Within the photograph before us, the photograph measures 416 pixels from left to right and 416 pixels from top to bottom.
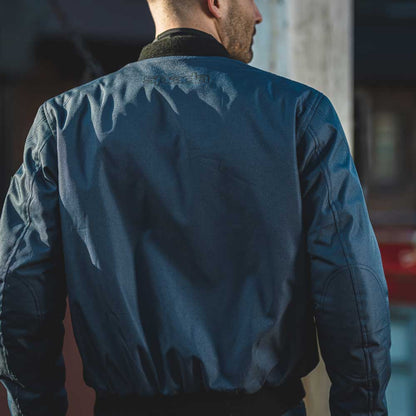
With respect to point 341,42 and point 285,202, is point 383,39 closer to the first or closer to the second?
point 341,42

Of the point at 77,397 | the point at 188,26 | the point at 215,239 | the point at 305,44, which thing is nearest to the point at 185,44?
the point at 188,26

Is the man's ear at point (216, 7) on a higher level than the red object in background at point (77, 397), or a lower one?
higher

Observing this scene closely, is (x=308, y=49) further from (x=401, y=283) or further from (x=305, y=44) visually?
(x=401, y=283)

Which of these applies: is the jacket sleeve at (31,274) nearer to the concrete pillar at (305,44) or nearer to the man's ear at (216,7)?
the man's ear at (216,7)

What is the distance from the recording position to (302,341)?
1.49 metres

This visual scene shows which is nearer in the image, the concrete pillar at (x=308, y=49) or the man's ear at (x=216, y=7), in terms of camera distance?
the man's ear at (x=216, y=7)

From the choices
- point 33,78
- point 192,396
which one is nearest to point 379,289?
point 192,396

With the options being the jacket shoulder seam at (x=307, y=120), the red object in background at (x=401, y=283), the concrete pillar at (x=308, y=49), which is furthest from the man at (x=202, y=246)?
the red object in background at (x=401, y=283)

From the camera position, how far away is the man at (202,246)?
1.42 m

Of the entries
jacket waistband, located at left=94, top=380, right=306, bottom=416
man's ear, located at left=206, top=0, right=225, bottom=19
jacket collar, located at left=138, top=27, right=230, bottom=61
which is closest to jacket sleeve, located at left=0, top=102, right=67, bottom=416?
jacket waistband, located at left=94, top=380, right=306, bottom=416

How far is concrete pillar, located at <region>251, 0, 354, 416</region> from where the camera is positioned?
8.86ft

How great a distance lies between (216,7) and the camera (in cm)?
154

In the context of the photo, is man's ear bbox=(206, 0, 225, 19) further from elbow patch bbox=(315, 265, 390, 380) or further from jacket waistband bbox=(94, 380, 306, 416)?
jacket waistband bbox=(94, 380, 306, 416)

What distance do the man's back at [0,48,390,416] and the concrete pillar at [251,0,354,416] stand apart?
4.13 ft
